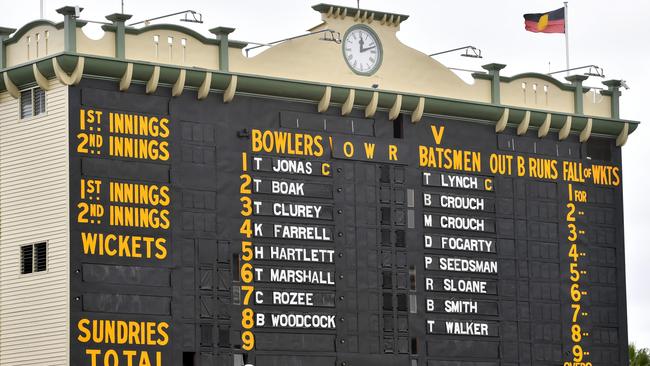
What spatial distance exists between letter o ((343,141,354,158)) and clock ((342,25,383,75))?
6.47 feet

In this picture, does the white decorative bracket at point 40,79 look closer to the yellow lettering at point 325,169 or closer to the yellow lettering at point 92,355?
the yellow lettering at point 92,355

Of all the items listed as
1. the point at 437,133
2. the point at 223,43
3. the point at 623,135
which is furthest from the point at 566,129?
the point at 223,43

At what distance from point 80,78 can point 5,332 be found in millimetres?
5841

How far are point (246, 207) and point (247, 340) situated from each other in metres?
3.03

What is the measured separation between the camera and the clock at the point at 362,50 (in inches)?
1802

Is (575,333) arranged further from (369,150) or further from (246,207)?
(246,207)

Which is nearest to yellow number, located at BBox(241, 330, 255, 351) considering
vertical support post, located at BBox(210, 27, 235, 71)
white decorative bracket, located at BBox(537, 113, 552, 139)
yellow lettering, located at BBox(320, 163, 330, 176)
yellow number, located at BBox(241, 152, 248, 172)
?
yellow number, located at BBox(241, 152, 248, 172)

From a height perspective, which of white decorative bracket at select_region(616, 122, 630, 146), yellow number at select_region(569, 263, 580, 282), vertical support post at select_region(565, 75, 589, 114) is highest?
vertical support post at select_region(565, 75, 589, 114)

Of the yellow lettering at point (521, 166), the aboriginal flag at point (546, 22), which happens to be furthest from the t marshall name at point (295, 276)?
the aboriginal flag at point (546, 22)

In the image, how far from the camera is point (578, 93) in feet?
164

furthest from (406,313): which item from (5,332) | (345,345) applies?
(5,332)

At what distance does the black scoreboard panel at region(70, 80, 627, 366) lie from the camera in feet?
135

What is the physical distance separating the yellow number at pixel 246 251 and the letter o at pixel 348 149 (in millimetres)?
3597

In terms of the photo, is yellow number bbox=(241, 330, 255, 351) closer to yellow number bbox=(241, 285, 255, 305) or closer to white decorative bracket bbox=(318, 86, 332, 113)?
Answer: yellow number bbox=(241, 285, 255, 305)
